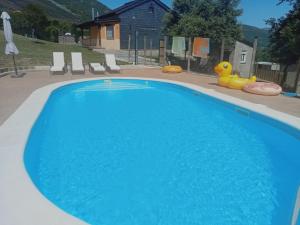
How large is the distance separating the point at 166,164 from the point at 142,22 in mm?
27926

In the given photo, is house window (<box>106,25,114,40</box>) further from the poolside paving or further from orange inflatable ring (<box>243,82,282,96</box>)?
orange inflatable ring (<box>243,82,282,96</box>)

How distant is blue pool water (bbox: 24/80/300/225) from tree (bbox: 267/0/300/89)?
9198 millimetres

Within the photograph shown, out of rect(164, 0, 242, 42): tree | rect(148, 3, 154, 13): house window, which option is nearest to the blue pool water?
rect(164, 0, 242, 42): tree

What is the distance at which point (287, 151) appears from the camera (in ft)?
18.2

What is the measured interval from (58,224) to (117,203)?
1.10m

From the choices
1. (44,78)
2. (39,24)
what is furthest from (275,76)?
(39,24)

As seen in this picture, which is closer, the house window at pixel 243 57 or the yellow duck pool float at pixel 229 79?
the yellow duck pool float at pixel 229 79

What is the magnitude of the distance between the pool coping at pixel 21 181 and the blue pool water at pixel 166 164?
22cm

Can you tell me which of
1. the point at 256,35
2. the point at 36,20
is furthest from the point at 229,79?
the point at 36,20

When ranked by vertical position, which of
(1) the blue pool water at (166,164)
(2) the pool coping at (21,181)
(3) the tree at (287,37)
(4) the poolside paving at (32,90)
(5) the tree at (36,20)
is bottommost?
(1) the blue pool water at (166,164)

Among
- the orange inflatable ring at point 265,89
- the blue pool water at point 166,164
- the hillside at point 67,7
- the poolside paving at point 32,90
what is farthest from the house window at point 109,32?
the hillside at point 67,7

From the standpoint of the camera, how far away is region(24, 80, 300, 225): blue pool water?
3699 mm

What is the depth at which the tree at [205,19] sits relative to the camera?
Answer: 1955cm

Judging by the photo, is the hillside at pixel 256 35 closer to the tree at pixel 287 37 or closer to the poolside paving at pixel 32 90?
the tree at pixel 287 37
